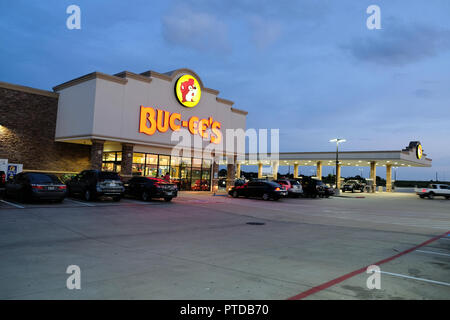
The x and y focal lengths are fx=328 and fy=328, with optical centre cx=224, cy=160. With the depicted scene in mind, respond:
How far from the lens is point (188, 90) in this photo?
30266 mm

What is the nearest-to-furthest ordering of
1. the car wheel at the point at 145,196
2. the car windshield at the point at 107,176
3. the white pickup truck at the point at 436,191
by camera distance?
the car windshield at the point at 107,176, the car wheel at the point at 145,196, the white pickup truck at the point at 436,191

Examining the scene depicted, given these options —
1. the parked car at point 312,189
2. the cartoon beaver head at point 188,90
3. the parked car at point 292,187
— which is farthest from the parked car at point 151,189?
the parked car at point 312,189

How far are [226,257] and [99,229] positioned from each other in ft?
17.3

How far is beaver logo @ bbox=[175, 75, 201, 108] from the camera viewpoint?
29.6 m

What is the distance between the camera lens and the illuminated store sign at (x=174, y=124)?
27422mm

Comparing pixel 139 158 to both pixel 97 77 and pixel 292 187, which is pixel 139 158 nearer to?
pixel 97 77

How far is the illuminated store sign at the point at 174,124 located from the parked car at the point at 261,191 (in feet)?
22.8

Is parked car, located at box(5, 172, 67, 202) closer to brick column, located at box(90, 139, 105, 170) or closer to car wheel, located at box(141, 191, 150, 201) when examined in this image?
car wheel, located at box(141, 191, 150, 201)

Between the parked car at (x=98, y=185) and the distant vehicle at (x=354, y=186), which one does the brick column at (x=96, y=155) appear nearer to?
the parked car at (x=98, y=185)

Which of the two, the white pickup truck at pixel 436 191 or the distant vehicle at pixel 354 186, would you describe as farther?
the distant vehicle at pixel 354 186

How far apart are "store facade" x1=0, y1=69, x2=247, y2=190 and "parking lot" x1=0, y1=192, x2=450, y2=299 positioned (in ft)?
43.8

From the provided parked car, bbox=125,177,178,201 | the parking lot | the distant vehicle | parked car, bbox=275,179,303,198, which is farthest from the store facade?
the distant vehicle

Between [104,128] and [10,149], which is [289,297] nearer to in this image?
[104,128]

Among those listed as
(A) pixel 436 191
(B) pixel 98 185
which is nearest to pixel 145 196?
(B) pixel 98 185
